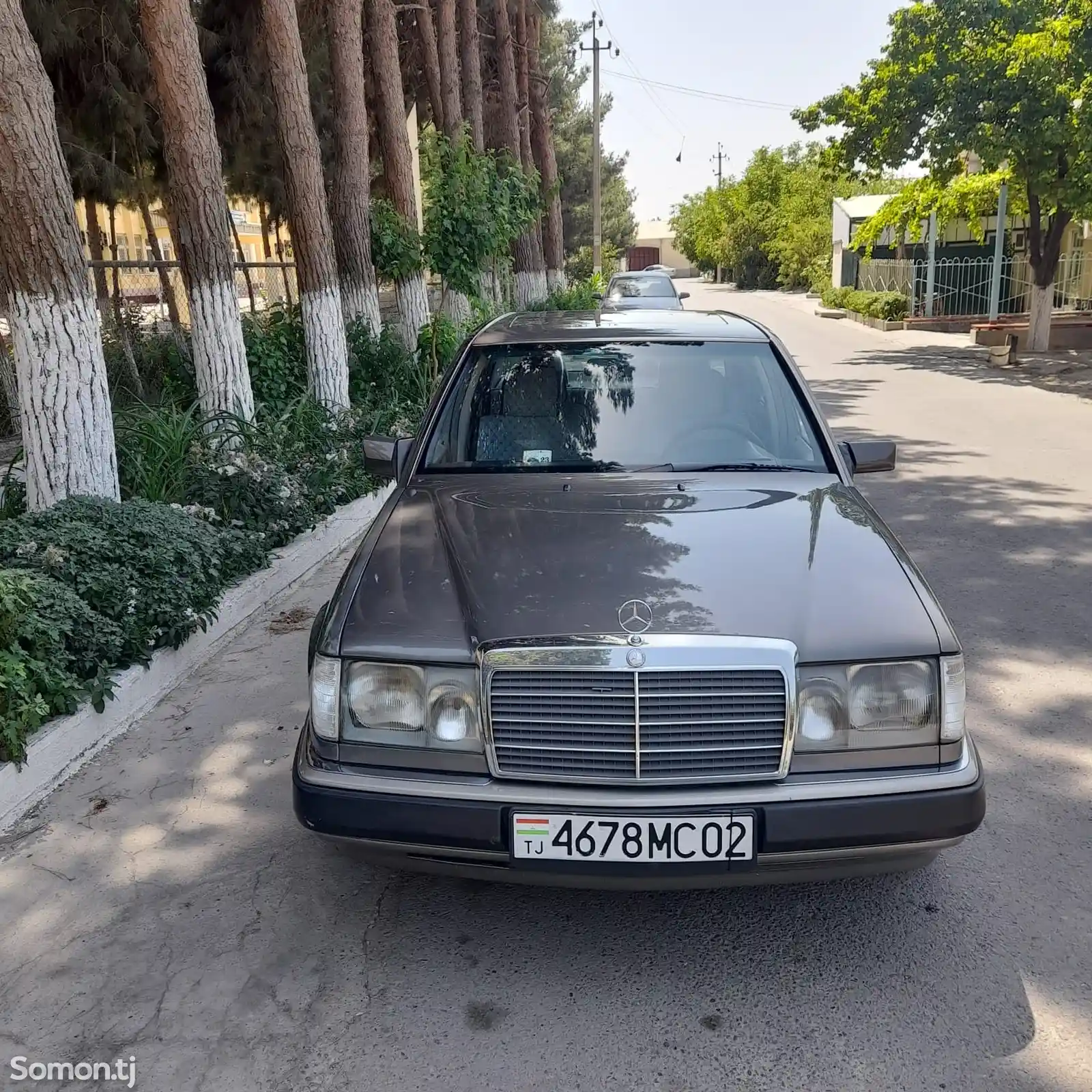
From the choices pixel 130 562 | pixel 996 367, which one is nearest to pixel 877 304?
pixel 996 367

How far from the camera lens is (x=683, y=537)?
11.0 ft

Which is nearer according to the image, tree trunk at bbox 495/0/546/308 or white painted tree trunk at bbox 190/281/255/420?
white painted tree trunk at bbox 190/281/255/420

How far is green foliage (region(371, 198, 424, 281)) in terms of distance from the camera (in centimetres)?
1268

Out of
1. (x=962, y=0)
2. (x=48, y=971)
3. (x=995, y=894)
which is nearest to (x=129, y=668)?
(x=48, y=971)

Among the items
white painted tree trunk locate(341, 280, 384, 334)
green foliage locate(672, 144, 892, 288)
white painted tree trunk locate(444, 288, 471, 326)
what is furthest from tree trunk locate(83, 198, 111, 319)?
green foliage locate(672, 144, 892, 288)

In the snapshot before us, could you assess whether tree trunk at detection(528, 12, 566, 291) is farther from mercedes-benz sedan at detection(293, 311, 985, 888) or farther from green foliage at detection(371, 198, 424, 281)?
mercedes-benz sedan at detection(293, 311, 985, 888)

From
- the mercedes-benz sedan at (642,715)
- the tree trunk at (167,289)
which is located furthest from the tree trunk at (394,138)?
the mercedes-benz sedan at (642,715)

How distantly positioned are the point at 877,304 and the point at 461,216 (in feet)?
67.7

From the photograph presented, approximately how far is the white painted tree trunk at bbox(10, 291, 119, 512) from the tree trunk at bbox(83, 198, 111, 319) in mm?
6903

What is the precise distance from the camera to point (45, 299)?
5.78 metres

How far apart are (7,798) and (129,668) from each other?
1046 mm

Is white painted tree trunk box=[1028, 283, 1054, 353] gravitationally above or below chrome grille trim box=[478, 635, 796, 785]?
below

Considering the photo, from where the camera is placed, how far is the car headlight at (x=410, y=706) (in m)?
2.83

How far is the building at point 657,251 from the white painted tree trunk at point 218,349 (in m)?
98.5
